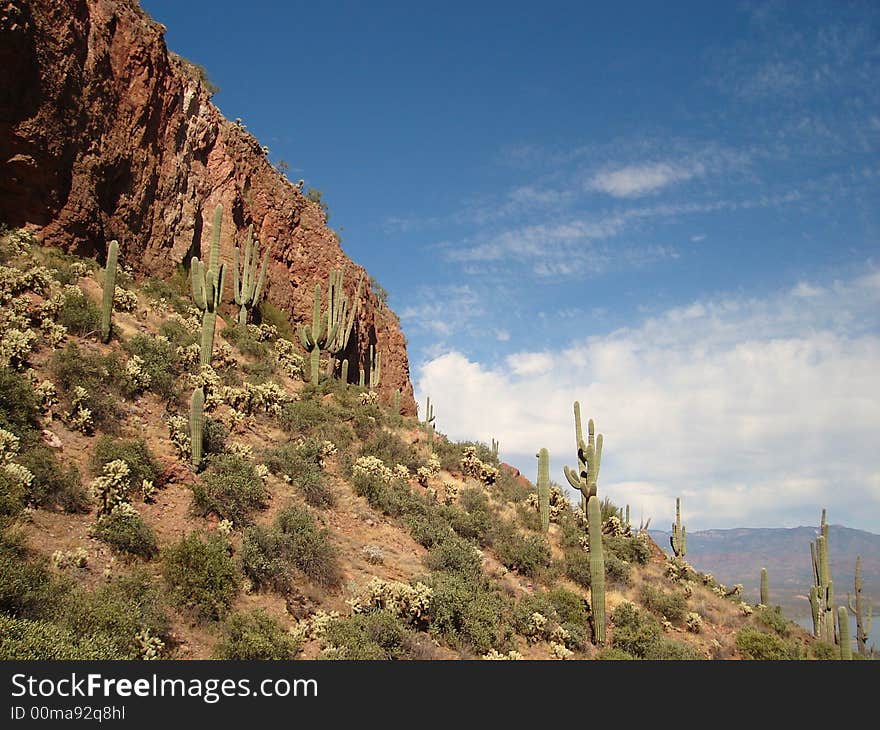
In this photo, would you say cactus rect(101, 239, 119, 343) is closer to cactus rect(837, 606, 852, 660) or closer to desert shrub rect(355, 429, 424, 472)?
desert shrub rect(355, 429, 424, 472)

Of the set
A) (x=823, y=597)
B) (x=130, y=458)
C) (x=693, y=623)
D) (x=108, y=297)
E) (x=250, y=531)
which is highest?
(x=108, y=297)

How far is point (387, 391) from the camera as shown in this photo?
4131 cm

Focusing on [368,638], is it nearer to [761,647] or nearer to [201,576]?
[201,576]

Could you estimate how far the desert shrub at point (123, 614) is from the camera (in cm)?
826

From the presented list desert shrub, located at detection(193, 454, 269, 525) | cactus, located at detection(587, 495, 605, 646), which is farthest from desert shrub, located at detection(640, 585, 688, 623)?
desert shrub, located at detection(193, 454, 269, 525)

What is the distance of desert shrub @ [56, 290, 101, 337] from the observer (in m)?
17.0

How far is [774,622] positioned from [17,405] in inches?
890

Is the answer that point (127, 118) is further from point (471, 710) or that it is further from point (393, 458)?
point (471, 710)

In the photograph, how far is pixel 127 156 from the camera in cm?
2388

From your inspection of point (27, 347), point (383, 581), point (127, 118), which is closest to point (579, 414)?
point (383, 581)

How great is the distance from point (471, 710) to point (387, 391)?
35.0 metres

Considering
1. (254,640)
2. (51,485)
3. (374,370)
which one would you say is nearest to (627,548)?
(254,640)

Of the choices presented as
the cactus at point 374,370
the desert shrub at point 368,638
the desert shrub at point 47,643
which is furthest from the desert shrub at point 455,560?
the cactus at point 374,370

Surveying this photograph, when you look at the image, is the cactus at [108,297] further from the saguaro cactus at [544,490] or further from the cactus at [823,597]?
the cactus at [823,597]
